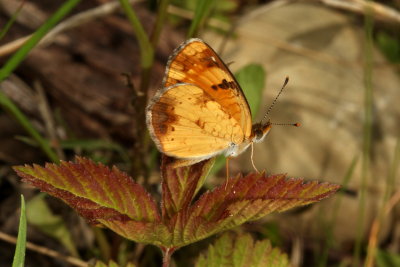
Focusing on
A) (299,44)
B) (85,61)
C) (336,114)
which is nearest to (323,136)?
(336,114)

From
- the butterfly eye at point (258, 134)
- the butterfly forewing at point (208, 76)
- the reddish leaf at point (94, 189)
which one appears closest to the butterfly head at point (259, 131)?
the butterfly eye at point (258, 134)

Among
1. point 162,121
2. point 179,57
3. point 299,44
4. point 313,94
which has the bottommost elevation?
point 162,121

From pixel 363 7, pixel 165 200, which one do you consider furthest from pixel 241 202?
pixel 363 7

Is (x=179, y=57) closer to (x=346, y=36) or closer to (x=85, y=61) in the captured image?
(x=85, y=61)

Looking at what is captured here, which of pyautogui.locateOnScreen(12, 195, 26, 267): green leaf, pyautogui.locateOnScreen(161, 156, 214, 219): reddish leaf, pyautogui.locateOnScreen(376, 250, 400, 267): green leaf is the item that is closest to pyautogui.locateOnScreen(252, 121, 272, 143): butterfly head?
pyautogui.locateOnScreen(161, 156, 214, 219): reddish leaf

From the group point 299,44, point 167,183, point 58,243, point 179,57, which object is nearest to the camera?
point 167,183
